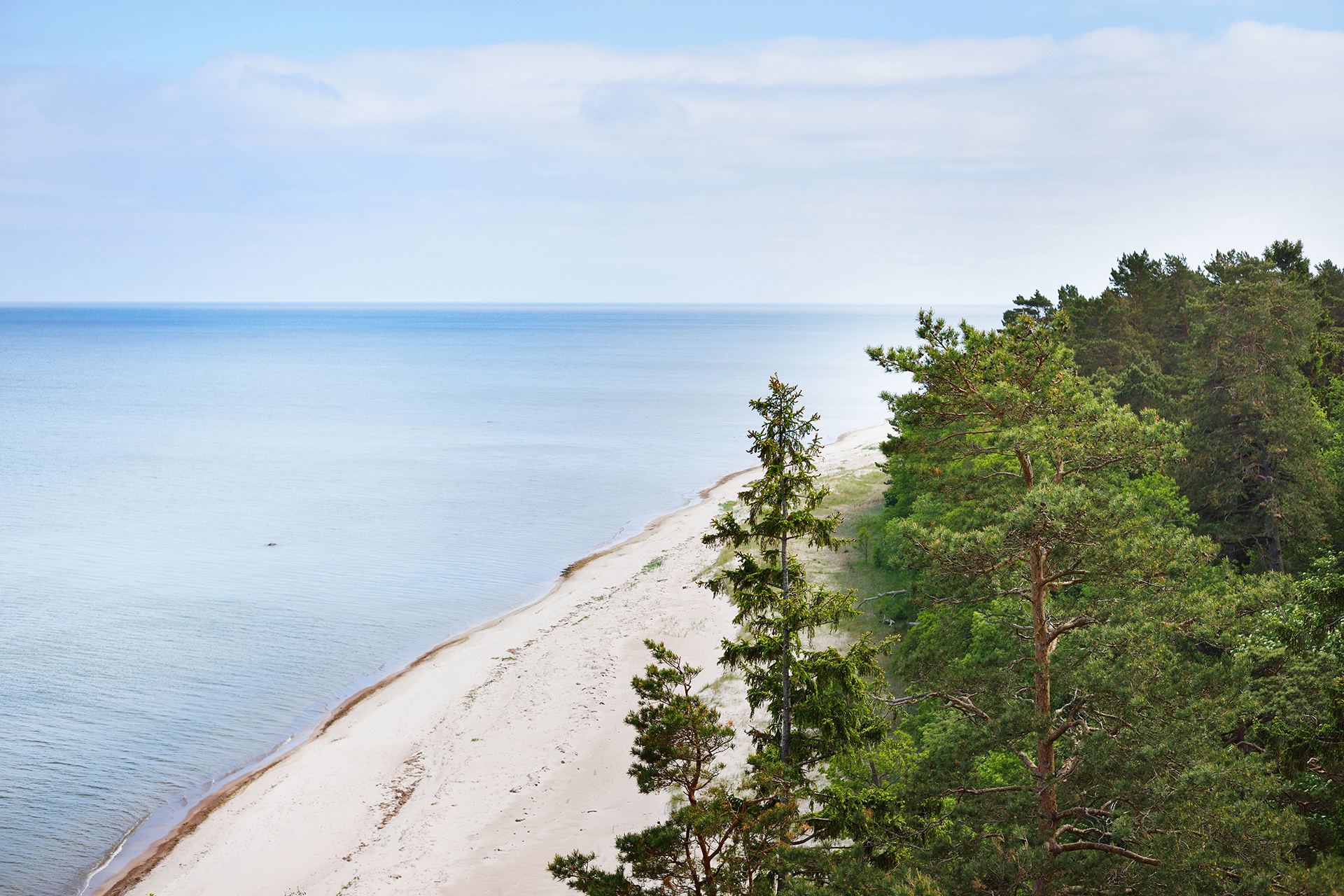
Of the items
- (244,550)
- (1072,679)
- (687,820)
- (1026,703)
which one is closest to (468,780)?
(687,820)

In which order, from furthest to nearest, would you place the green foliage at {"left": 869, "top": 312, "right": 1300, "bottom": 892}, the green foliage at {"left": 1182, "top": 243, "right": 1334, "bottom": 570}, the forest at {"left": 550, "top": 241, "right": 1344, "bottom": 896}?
1. the green foliage at {"left": 1182, "top": 243, "right": 1334, "bottom": 570}
2. the forest at {"left": 550, "top": 241, "right": 1344, "bottom": 896}
3. the green foliage at {"left": 869, "top": 312, "right": 1300, "bottom": 892}

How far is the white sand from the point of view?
69.7 feet

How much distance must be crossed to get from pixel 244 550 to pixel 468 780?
3412 cm

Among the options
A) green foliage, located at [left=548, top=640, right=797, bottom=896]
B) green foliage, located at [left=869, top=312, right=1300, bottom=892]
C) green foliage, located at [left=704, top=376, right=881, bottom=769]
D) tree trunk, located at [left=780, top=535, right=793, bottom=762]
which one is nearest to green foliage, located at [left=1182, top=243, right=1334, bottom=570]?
green foliage, located at [left=869, top=312, right=1300, bottom=892]

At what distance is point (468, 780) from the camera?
25.2 m

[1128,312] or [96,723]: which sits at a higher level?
[1128,312]

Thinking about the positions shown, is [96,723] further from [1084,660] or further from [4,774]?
[1084,660]

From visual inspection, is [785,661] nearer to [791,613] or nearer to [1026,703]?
[791,613]

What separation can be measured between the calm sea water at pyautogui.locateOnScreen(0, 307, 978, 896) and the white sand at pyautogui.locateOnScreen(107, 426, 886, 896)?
2.93 metres

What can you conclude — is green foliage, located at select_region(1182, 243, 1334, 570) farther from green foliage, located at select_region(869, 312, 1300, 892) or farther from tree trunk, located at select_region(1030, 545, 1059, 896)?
tree trunk, located at select_region(1030, 545, 1059, 896)

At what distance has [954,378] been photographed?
15.1 m

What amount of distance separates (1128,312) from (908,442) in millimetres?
39816

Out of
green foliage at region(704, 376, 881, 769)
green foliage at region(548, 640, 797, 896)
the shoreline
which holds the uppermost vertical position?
green foliage at region(704, 376, 881, 769)

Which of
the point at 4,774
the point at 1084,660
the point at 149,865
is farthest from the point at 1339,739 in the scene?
the point at 4,774
